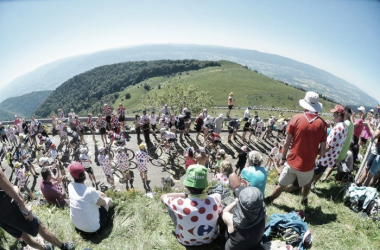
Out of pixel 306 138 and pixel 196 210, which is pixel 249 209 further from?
pixel 306 138

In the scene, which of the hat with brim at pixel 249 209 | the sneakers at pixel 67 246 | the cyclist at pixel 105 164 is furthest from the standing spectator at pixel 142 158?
the hat with brim at pixel 249 209

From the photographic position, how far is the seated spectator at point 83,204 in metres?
4.17

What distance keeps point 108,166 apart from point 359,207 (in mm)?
9635

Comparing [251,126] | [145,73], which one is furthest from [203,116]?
[145,73]

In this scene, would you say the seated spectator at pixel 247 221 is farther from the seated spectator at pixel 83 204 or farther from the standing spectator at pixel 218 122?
the standing spectator at pixel 218 122

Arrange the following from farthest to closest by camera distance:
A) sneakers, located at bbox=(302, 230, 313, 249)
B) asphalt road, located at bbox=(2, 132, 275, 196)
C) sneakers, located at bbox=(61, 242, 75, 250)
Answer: asphalt road, located at bbox=(2, 132, 275, 196)
sneakers, located at bbox=(61, 242, 75, 250)
sneakers, located at bbox=(302, 230, 313, 249)

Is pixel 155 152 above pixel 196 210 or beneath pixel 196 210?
beneath

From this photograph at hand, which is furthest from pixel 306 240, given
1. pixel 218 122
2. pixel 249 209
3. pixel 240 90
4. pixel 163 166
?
pixel 240 90

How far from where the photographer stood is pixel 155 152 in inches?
555

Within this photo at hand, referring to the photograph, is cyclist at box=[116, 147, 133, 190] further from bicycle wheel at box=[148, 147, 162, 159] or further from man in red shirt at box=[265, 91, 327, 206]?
man in red shirt at box=[265, 91, 327, 206]

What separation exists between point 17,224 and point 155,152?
10.8 m

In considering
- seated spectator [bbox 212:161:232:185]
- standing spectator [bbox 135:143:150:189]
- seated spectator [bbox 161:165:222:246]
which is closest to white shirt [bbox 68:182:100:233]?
seated spectator [bbox 161:165:222:246]

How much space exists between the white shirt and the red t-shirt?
433 cm

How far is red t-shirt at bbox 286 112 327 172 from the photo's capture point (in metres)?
4.48
